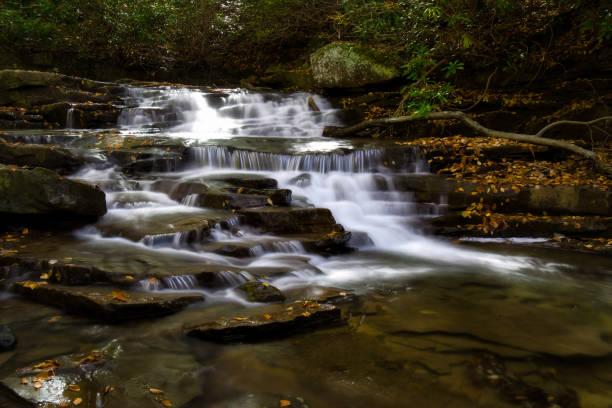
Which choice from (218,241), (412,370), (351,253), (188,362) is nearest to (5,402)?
(188,362)

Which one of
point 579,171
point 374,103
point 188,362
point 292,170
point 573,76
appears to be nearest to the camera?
point 188,362

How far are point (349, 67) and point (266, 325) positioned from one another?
10251 mm

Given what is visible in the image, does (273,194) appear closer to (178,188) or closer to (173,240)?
(178,188)

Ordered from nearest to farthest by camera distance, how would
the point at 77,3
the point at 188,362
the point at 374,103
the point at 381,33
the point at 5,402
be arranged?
the point at 5,402, the point at 188,362, the point at 381,33, the point at 374,103, the point at 77,3

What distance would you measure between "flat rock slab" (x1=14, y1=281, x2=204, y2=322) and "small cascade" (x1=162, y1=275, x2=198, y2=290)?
0.21m

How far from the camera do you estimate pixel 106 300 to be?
169 inches

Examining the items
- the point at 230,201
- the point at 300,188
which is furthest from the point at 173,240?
the point at 300,188

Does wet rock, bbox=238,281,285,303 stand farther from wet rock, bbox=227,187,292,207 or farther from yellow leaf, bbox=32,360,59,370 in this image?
wet rock, bbox=227,187,292,207

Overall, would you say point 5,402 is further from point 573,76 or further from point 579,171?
point 573,76

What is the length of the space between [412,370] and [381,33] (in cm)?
983

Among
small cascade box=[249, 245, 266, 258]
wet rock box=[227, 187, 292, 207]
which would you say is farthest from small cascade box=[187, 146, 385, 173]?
small cascade box=[249, 245, 266, 258]

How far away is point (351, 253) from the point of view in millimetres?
6906

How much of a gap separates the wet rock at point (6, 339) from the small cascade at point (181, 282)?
146cm

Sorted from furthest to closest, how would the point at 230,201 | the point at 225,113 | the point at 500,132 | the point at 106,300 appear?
the point at 225,113, the point at 500,132, the point at 230,201, the point at 106,300
